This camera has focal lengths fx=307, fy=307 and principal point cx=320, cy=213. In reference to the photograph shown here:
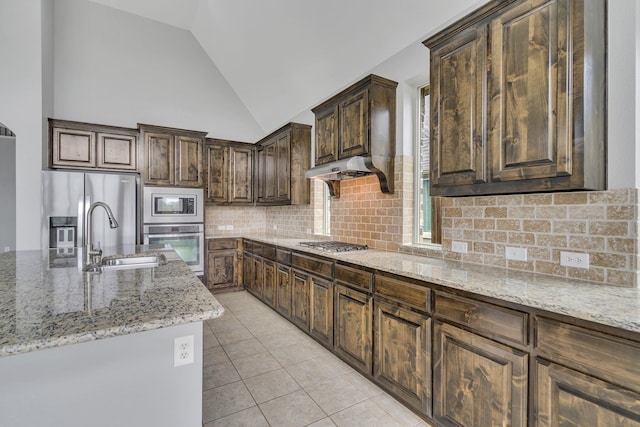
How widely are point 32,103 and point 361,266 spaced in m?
4.29

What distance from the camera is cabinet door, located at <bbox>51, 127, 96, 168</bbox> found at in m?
3.96

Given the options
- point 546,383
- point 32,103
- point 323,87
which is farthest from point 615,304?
point 32,103

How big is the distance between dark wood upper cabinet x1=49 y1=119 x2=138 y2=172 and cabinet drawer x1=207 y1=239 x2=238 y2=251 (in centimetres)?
150

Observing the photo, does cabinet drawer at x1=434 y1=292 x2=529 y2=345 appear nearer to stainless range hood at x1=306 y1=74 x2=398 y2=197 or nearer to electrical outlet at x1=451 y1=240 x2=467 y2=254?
electrical outlet at x1=451 y1=240 x2=467 y2=254

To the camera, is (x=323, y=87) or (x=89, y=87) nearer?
(x=323, y=87)

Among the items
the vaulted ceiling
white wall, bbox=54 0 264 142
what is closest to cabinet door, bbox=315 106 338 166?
the vaulted ceiling

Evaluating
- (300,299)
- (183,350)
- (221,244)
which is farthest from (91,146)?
(183,350)

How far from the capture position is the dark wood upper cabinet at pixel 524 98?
144 centimetres

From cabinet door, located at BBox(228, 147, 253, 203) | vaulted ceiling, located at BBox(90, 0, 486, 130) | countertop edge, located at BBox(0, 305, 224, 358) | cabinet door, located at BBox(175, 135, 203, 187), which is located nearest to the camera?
countertop edge, located at BBox(0, 305, 224, 358)

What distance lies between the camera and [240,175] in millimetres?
5184

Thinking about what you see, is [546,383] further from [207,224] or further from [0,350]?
[207,224]

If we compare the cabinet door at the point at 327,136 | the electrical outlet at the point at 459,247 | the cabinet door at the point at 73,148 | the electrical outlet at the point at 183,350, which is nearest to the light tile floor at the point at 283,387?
the electrical outlet at the point at 183,350

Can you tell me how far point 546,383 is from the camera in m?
1.31

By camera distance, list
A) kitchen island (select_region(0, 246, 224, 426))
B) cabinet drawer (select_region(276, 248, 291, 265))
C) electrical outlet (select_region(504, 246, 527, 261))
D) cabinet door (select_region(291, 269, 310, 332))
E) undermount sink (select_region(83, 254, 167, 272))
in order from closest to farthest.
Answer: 1. kitchen island (select_region(0, 246, 224, 426))
2. electrical outlet (select_region(504, 246, 527, 261))
3. undermount sink (select_region(83, 254, 167, 272))
4. cabinet door (select_region(291, 269, 310, 332))
5. cabinet drawer (select_region(276, 248, 291, 265))
